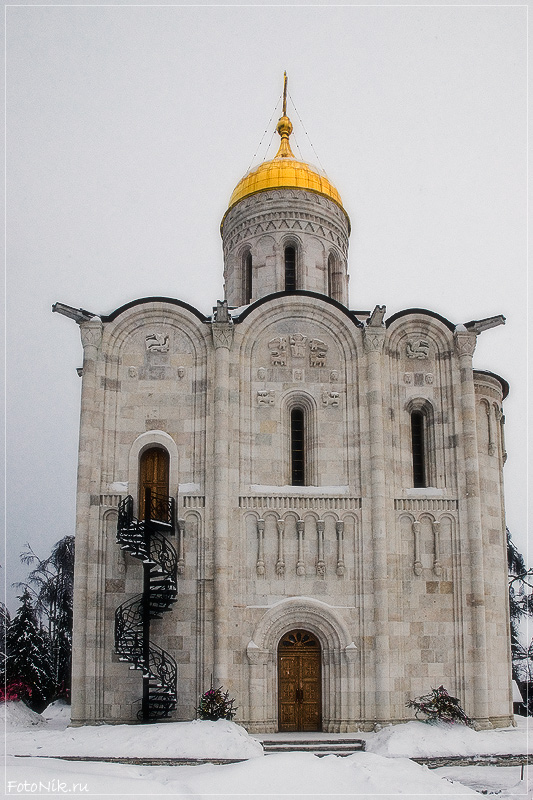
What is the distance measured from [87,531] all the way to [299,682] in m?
6.30

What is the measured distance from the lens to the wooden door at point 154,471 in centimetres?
2231

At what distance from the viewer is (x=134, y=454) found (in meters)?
22.3

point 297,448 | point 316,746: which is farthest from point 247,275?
point 316,746

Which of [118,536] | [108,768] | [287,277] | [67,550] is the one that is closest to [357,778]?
[108,768]

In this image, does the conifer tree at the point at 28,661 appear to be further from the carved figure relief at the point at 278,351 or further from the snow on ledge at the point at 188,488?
the carved figure relief at the point at 278,351

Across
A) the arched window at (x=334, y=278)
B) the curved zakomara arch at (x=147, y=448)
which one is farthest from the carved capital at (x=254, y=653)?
the arched window at (x=334, y=278)

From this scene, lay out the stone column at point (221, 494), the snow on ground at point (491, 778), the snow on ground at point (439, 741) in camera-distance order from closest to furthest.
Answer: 1. the snow on ground at point (491, 778)
2. the snow on ground at point (439, 741)
3. the stone column at point (221, 494)

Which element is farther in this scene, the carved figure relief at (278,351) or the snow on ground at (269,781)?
the carved figure relief at (278,351)

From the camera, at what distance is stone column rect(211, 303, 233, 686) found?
821 inches

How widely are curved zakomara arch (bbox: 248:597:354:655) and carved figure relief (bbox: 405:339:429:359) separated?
7065 millimetres

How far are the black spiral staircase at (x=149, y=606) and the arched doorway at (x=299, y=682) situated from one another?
2.64 metres

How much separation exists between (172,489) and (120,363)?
3.66 m

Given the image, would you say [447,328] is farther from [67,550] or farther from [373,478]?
[67,550]

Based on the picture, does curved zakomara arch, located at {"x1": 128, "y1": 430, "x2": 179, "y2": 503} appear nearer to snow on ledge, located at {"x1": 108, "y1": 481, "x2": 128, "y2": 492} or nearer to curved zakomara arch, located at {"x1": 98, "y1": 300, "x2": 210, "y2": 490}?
snow on ledge, located at {"x1": 108, "y1": 481, "x2": 128, "y2": 492}
